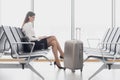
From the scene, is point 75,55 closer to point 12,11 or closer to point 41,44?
point 41,44

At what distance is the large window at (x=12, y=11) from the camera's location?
7.31 meters

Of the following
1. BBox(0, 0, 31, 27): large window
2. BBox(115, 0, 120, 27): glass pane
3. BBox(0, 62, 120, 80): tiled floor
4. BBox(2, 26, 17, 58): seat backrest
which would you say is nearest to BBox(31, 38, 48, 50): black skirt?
BBox(0, 62, 120, 80): tiled floor

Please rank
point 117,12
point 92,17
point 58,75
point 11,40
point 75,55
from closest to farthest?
point 11,40, point 58,75, point 75,55, point 92,17, point 117,12

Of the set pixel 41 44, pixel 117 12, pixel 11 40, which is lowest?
pixel 41 44

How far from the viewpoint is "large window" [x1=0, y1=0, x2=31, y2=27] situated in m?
7.31

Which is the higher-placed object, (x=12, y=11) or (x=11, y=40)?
(x=12, y=11)

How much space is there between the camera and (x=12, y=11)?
286 inches

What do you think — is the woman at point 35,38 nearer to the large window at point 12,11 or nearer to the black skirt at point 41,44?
the black skirt at point 41,44

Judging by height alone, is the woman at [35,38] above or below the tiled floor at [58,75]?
above

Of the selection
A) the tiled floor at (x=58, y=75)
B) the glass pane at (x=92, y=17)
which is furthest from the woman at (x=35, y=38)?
the glass pane at (x=92, y=17)

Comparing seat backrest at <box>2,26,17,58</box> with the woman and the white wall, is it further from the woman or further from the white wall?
the white wall

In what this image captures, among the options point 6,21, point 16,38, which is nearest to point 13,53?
point 16,38

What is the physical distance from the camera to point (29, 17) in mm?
5293

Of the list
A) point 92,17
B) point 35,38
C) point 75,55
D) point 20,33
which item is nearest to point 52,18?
point 92,17
